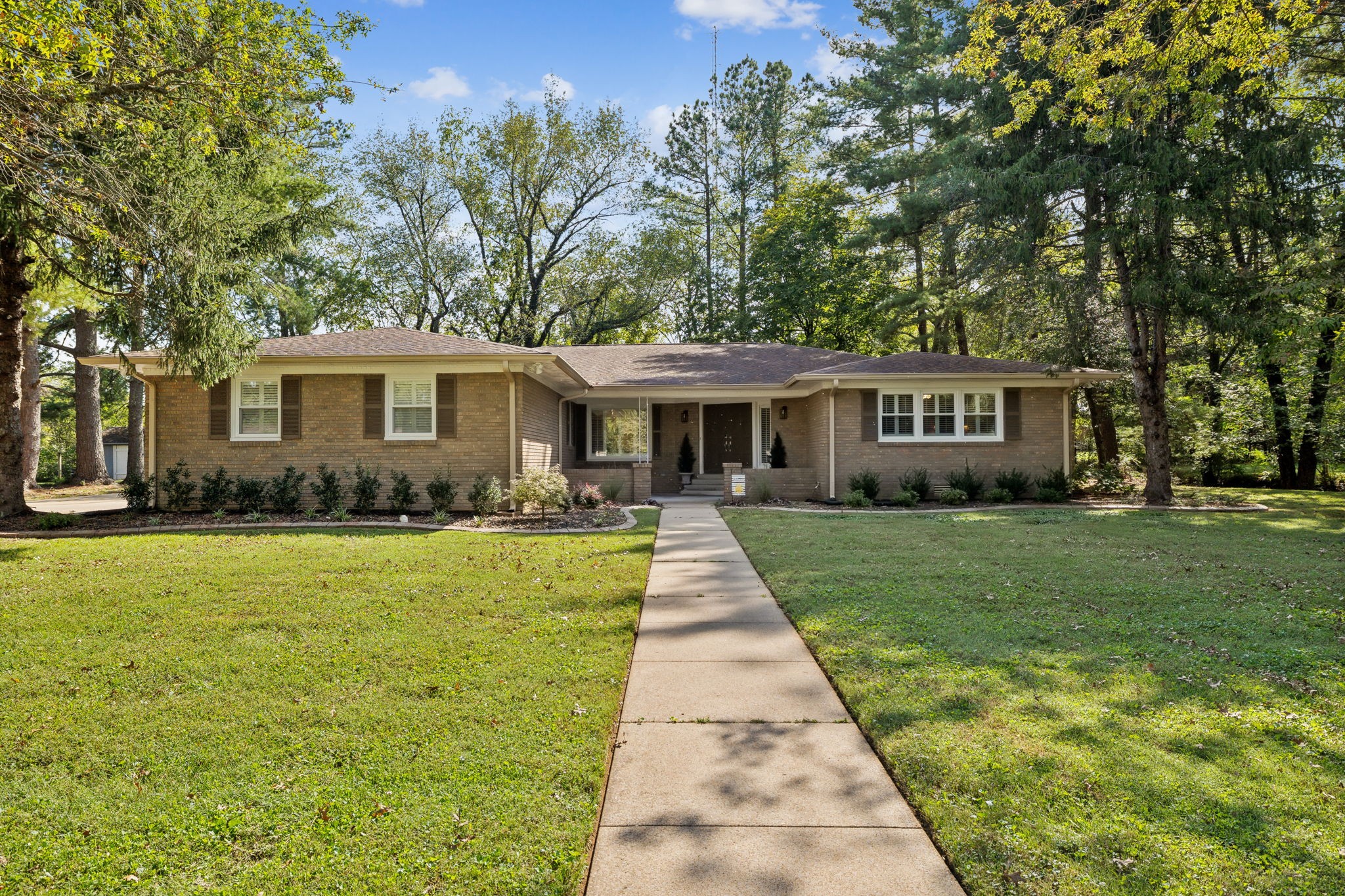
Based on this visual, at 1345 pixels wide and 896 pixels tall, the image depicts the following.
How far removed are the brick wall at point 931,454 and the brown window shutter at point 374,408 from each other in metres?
9.18

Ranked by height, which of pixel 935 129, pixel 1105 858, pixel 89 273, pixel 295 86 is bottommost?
pixel 1105 858

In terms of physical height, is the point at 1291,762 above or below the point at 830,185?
below

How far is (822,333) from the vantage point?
88.4 ft

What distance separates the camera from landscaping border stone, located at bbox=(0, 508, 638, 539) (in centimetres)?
1047

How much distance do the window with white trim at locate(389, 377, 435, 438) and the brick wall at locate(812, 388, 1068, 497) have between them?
8.34 meters

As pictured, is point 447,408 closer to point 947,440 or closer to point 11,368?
point 11,368

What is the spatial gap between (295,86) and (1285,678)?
11.1m

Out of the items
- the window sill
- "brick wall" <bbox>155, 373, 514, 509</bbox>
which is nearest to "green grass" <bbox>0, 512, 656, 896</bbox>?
"brick wall" <bbox>155, 373, 514, 509</bbox>

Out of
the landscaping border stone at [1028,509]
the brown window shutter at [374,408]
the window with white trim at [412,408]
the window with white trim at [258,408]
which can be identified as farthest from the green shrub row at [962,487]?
the window with white trim at [258,408]

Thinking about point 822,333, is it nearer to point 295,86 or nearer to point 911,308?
point 911,308

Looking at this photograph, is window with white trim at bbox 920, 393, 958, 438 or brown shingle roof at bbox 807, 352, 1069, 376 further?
window with white trim at bbox 920, 393, 958, 438

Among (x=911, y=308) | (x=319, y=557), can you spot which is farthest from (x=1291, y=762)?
(x=911, y=308)

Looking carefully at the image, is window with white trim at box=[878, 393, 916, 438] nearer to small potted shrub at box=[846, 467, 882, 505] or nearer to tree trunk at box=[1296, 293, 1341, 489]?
small potted shrub at box=[846, 467, 882, 505]

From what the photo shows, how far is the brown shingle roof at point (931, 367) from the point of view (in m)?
15.1
